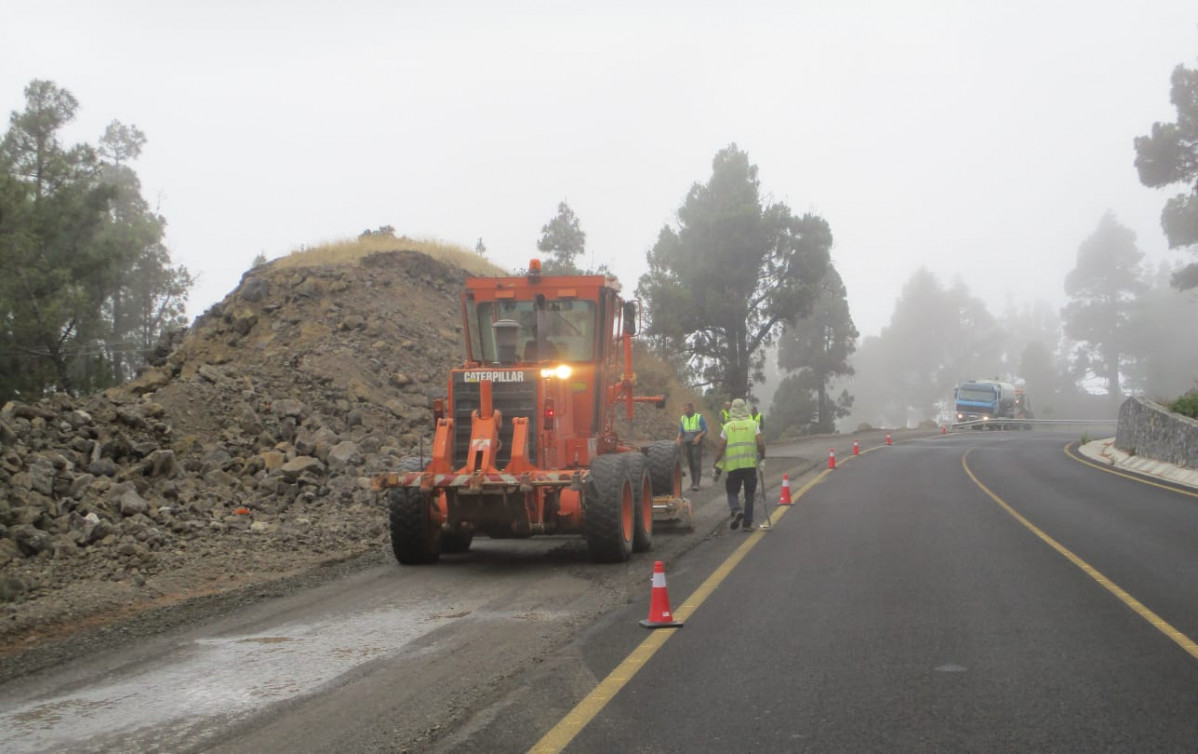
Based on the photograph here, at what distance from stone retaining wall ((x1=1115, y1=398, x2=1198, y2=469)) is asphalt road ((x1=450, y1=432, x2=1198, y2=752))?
417 inches

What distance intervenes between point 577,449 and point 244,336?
608 inches

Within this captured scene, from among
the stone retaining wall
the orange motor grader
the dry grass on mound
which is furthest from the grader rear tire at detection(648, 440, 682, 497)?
the dry grass on mound

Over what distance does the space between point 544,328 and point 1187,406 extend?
19.9 metres

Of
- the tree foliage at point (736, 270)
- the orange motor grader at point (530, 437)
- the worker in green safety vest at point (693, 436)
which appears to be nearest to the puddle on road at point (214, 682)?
the orange motor grader at point (530, 437)

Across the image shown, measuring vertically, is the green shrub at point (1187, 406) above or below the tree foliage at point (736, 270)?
below

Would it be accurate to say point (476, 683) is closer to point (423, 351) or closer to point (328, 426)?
point (328, 426)

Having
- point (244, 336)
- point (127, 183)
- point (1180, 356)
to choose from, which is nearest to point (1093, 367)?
point (1180, 356)

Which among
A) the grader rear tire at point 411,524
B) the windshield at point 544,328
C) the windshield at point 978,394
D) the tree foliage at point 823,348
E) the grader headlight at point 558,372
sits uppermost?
the tree foliage at point 823,348

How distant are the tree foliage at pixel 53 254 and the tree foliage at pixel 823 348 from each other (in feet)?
126

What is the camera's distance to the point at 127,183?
55.5 meters

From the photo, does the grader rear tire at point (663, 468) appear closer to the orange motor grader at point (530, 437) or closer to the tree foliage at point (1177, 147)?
the orange motor grader at point (530, 437)

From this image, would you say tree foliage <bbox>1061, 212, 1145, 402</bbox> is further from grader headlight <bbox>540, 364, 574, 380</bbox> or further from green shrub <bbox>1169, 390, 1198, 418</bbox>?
grader headlight <bbox>540, 364, 574, 380</bbox>

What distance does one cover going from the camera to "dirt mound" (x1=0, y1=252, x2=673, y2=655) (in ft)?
35.3

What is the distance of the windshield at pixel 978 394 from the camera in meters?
58.3
